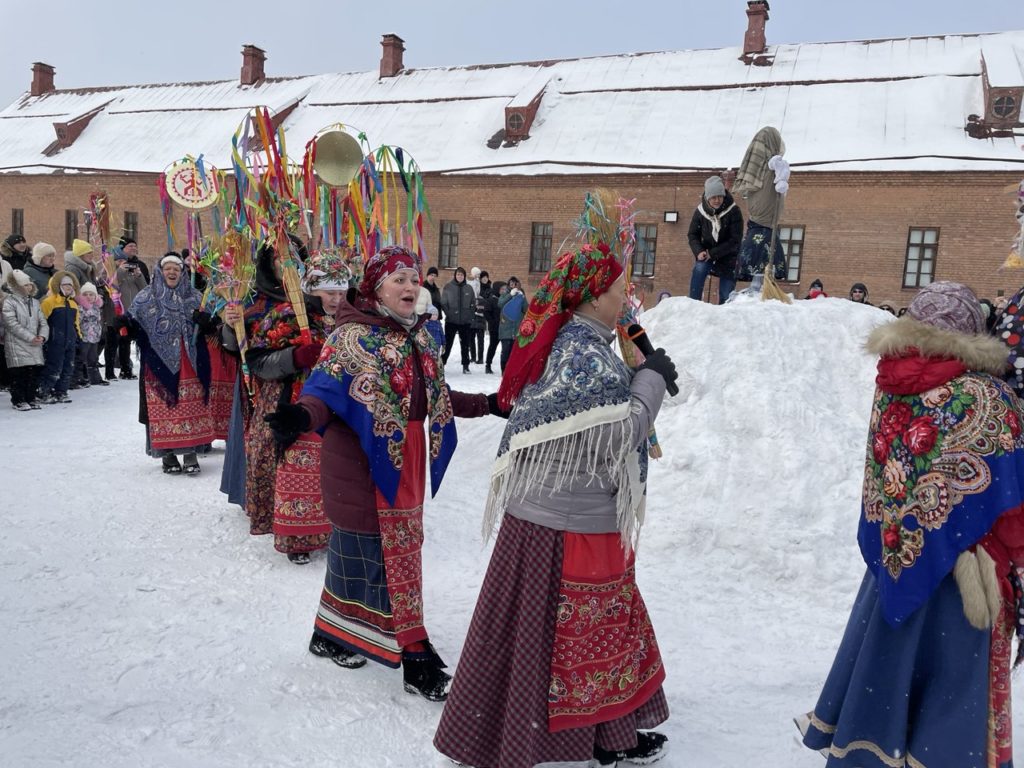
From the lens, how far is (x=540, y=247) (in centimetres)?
2298

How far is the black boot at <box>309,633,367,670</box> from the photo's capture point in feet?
11.1

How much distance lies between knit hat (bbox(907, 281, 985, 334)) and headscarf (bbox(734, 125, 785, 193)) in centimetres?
594

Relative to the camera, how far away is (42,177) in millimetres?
28719

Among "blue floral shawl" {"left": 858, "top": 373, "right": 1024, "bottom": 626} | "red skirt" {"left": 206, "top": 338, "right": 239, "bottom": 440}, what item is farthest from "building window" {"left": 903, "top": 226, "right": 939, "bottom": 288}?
"blue floral shawl" {"left": 858, "top": 373, "right": 1024, "bottom": 626}

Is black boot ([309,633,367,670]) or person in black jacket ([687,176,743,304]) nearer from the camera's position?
black boot ([309,633,367,670])

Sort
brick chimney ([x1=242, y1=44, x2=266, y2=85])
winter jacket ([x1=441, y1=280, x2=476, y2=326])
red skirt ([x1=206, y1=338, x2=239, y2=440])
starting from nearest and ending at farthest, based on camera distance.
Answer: red skirt ([x1=206, y1=338, x2=239, y2=440]) < winter jacket ([x1=441, y1=280, x2=476, y2=326]) < brick chimney ([x1=242, y1=44, x2=266, y2=85])

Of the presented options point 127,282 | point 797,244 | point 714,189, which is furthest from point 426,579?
point 797,244

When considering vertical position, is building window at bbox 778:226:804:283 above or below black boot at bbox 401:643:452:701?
above

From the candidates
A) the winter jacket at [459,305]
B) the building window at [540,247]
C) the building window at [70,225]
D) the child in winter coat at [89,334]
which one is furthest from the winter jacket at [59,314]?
the building window at [70,225]

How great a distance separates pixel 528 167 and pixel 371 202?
1848cm

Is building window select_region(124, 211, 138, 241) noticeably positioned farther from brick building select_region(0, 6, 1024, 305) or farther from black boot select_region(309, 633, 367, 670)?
black boot select_region(309, 633, 367, 670)

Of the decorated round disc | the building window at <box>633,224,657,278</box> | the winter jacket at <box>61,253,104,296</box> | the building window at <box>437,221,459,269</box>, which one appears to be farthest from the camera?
the building window at <box>437,221,459,269</box>

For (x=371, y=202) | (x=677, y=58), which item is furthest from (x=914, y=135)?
(x=371, y=202)

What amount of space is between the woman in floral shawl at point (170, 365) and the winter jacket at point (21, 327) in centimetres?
329
